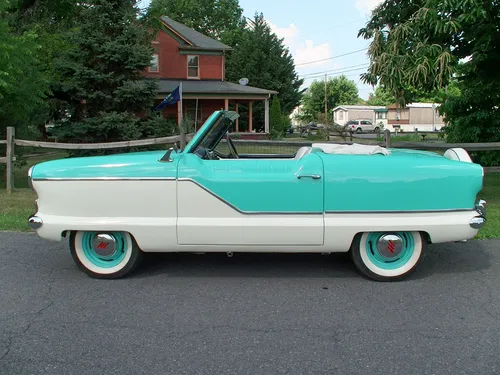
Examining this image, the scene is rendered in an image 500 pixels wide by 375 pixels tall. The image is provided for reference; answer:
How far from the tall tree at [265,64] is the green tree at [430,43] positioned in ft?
107

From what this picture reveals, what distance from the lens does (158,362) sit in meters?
3.07

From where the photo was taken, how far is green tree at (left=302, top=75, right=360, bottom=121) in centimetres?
7371

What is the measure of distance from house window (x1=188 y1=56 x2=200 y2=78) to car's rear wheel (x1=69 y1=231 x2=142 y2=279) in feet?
90.3

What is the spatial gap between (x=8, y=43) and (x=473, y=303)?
31.4 ft

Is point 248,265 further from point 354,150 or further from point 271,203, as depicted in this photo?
point 354,150

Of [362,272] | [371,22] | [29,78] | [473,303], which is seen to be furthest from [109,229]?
[29,78]

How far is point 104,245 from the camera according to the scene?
4.57 metres

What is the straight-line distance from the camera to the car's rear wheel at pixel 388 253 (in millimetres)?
4469

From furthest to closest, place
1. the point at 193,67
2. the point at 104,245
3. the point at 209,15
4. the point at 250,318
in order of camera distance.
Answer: the point at 209,15, the point at 193,67, the point at 104,245, the point at 250,318

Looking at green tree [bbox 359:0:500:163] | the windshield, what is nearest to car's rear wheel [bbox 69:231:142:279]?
the windshield

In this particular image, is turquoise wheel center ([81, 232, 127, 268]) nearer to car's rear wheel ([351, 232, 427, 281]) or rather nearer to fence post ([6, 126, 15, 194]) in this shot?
car's rear wheel ([351, 232, 427, 281])

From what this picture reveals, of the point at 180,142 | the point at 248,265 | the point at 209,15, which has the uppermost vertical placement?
the point at 209,15

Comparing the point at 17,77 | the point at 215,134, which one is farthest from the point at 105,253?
the point at 17,77

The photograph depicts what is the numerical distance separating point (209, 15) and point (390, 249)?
55.9 meters
